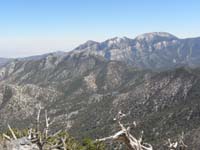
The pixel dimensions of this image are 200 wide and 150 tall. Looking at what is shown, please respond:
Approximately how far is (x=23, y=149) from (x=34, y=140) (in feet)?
83.1

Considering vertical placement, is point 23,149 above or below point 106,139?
below

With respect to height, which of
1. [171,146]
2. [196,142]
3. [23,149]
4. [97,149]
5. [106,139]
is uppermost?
[106,139]

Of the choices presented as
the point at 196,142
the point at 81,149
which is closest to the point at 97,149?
the point at 81,149

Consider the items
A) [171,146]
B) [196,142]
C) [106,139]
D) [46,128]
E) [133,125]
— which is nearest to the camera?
[106,139]

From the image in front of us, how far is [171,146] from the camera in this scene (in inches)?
477

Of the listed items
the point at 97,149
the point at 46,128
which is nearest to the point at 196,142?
the point at 97,149

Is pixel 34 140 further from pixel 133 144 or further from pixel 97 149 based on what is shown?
pixel 97 149

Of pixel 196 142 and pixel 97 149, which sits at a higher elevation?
pixel 97 149

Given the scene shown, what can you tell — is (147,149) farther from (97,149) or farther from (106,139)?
(97,149)

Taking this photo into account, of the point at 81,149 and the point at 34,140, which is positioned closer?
the point at 34,140

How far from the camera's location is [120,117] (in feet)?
35.0

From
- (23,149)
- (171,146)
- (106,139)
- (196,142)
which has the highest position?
(106,139)

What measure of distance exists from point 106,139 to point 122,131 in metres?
0.56

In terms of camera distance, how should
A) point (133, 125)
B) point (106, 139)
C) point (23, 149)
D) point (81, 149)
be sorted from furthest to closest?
1. point (81, 149)
2. point (23, 149)
3. point (133, 125)
4. point (106, 139)
